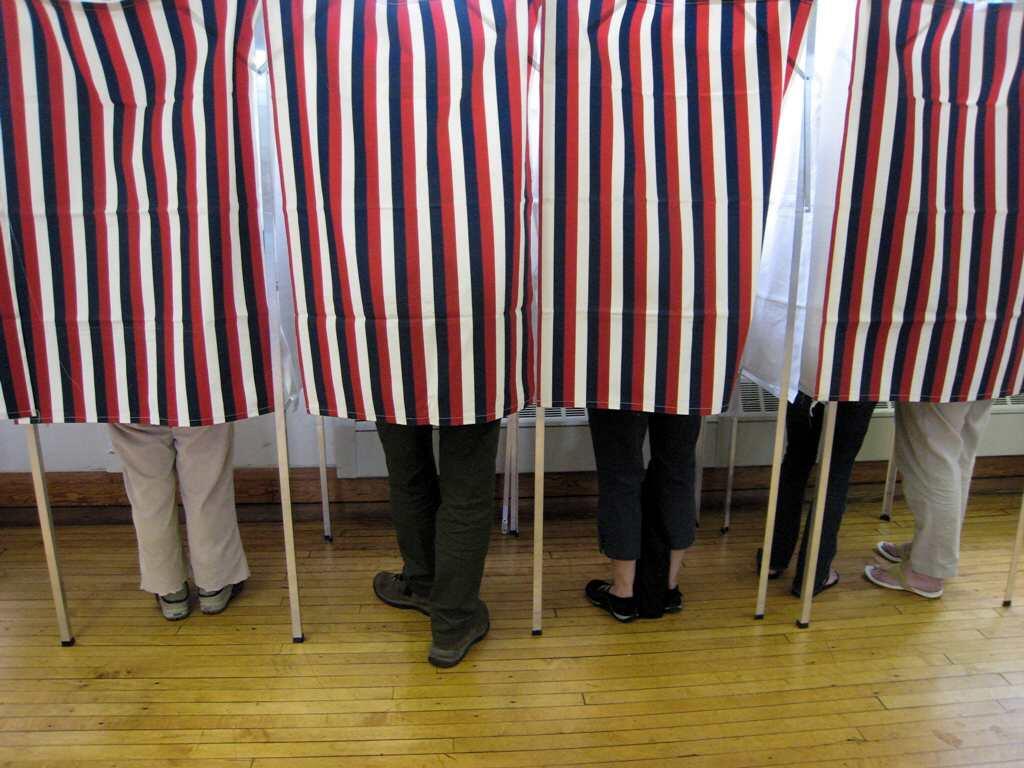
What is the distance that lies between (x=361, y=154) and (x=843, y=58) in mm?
1230

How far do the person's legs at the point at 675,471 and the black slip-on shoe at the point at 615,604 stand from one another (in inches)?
8.7

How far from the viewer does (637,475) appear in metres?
1.94

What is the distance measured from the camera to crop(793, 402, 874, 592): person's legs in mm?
2014

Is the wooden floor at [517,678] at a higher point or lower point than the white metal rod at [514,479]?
lower

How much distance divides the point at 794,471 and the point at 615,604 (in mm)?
700

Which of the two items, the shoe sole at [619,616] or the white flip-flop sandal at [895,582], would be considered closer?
the shoe sole at [619,616]

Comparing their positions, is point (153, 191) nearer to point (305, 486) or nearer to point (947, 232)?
point (305, 486)

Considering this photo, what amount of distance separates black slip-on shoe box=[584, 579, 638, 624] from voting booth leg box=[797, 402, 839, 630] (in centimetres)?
50

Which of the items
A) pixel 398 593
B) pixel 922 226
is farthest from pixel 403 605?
pixel 922 226

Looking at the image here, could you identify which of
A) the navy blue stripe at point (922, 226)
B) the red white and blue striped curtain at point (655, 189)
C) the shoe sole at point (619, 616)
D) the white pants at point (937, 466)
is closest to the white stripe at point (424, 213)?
the red white and blue striped curtain at point (655, 189)

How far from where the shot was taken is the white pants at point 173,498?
6.48 ft

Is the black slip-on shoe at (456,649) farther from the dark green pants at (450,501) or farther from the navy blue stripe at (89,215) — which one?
the navy blue stripe at (89,215)

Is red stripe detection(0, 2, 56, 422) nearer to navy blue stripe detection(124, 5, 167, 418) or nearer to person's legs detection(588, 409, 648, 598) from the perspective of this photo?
navy blue stripe detection(124, 5, 167, 418)

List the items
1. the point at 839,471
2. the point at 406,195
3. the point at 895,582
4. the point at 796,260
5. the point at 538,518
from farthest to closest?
the point at 895,582
the point at 839,471
the point at 538,518
the point at 796,260
the point at 406,195
